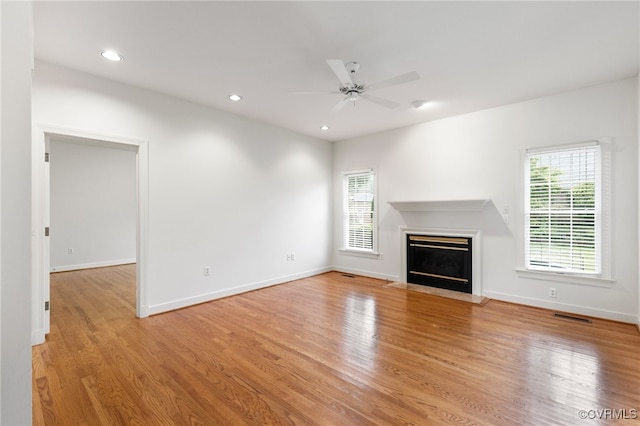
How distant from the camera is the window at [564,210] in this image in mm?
3697

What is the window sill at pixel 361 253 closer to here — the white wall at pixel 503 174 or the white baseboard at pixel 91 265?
the white wall at pixel 503 174

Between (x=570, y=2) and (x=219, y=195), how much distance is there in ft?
14.5

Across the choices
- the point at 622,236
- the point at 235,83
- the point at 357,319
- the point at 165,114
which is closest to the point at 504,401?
the point at 357,319

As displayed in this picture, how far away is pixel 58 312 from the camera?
3.92m

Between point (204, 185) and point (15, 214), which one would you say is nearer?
point (15, 214)

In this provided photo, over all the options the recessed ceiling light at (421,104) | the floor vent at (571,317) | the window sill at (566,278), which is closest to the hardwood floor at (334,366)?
the floor vent at (571,317)

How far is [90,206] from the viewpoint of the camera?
7051 mm

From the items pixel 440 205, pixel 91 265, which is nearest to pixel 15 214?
pixel 440 205

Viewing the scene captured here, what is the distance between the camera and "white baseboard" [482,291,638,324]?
3.52 meters

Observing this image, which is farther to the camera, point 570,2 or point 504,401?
point 570,2

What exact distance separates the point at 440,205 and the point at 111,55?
15.8ft

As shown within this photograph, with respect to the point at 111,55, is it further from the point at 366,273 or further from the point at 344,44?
the point at 366,273

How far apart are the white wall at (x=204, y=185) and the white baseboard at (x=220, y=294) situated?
1 cm

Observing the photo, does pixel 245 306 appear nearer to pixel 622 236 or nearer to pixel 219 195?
pixel 219 195
